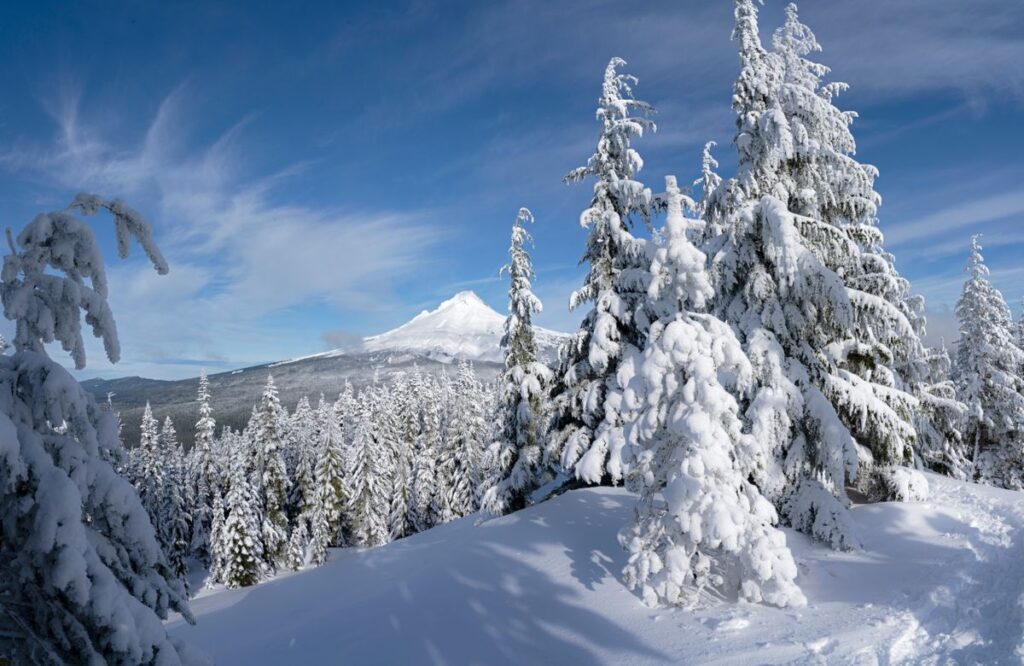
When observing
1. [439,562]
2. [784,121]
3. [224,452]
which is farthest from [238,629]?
[224,452]

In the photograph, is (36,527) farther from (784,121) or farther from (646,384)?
(784,121)

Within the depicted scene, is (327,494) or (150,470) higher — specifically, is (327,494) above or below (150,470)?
below

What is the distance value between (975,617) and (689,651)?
375 cm

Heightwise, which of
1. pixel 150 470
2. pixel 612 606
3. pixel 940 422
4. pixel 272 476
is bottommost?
pixel 272 476

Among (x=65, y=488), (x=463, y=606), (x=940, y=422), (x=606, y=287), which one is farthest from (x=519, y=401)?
(x=940, y=422)

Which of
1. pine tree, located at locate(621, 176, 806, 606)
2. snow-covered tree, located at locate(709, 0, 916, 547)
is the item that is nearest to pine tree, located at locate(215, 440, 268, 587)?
pine tree, located at locate(621, 176, 806, 606)

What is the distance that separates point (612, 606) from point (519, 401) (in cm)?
1045

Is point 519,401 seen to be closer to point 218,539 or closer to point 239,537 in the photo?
point 239,537

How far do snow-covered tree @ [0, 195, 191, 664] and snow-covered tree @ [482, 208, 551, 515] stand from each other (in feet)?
46.5

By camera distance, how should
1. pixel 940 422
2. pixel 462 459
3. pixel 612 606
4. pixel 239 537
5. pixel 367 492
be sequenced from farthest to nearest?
1. pixel 367 492
2. pixel 462 459
3. pixel 239 537
4. pixel 940 422
5. pixel 612 606

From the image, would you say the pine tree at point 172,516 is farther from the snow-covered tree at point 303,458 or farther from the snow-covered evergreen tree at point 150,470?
the snow-covered tree at point 303,458

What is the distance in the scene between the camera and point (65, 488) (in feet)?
12.1

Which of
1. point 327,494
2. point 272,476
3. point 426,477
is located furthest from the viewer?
point 426,477

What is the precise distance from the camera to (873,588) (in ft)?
29.6
